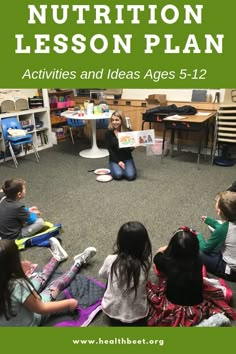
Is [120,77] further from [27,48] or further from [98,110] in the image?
[98,110]

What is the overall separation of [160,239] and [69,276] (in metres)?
0.81

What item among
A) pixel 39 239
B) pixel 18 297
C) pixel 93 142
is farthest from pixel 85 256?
pixel 93 142

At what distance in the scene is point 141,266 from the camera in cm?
142

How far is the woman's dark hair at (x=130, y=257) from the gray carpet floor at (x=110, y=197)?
38cm

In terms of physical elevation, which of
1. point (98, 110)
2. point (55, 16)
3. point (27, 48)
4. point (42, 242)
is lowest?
point (42, 242)

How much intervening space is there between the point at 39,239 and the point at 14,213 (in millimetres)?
299

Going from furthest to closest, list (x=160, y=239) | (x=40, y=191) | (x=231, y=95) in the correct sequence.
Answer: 1. (x=231, y=95)
2. (x=40, y=191)
3. (x=160, y=239)

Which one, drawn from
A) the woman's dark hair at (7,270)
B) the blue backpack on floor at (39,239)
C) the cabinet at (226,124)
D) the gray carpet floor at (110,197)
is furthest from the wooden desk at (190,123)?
the woman's dark hair at (7,270)

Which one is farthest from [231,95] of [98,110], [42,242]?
[42,242]

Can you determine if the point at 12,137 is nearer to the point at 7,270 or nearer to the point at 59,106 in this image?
the point at 59,106

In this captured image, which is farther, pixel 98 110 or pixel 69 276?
pixel 98 110

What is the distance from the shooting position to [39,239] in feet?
7.51

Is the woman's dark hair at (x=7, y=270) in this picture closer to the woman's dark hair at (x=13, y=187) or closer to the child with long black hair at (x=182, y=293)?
the child with long black hair at (x=182, y=293)

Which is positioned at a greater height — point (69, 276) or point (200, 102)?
point (200, 102)
